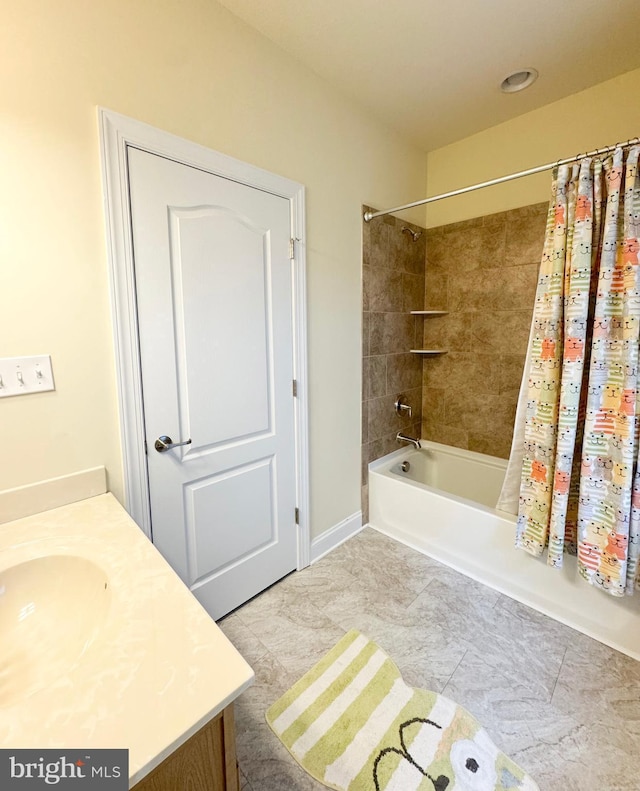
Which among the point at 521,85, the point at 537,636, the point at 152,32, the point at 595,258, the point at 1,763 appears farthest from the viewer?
the point at 521,85

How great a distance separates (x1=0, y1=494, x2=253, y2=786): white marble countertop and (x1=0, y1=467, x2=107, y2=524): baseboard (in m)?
0.29

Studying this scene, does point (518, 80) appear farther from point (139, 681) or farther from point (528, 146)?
point (139, 681)

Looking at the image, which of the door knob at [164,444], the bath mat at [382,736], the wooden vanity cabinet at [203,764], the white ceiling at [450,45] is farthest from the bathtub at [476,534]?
the white ceiling at [450,45]

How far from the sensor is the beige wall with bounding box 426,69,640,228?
1952 mm

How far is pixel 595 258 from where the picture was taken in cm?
149

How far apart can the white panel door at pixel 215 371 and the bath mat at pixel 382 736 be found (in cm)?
62

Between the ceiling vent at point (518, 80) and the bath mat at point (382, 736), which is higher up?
the ceiling vent at point (518, 80)

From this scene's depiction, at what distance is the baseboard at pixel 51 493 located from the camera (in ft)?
3.70

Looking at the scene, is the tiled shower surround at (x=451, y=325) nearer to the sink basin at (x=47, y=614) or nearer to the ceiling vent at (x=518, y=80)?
the ceiling vent at (x=518, y=80)

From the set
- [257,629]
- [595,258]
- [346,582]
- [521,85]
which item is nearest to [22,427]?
[257,629]

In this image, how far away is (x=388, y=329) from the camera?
250cm

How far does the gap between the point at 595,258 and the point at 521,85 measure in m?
1.24

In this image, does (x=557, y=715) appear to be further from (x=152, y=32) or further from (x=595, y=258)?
(x=152, y=32)

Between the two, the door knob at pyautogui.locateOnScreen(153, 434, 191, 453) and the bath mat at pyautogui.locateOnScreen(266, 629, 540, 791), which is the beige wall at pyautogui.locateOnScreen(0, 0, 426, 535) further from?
the bath mat at pyautogui.locateOnScreen(266, 629, 540, 791)
